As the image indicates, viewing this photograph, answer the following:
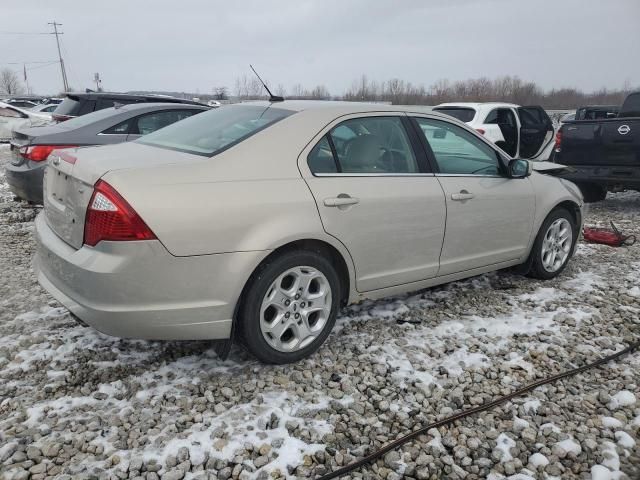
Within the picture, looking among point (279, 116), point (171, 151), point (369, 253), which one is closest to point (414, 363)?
point (369, 253)

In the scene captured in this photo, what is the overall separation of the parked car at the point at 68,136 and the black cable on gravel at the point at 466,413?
15.5ft

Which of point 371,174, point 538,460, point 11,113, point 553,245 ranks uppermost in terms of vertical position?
point 371,174

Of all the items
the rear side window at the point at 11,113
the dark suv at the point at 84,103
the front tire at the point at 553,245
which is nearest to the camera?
the front tire at the point at 553,245

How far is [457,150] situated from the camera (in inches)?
153

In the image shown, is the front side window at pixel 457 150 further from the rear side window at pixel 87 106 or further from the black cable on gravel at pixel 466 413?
A: the rear side window at pixel 87 106

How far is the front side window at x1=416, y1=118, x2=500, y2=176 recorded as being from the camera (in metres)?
3.68

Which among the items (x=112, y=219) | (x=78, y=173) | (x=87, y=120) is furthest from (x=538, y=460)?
(x=87, y=120)

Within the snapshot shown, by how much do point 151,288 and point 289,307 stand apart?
0.82 metres

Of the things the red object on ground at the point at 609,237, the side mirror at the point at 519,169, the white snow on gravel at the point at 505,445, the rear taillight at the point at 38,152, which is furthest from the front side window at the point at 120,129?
the red object on ground at the point at 609,237

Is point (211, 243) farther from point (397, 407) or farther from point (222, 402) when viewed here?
point (397, 407)

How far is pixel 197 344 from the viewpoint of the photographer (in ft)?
10.8

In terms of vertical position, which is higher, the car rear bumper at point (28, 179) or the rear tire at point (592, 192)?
the car rear bumper at point (28, 179)

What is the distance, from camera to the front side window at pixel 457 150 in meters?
3.68

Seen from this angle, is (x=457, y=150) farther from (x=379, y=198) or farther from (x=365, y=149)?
(x=379, y=198)
